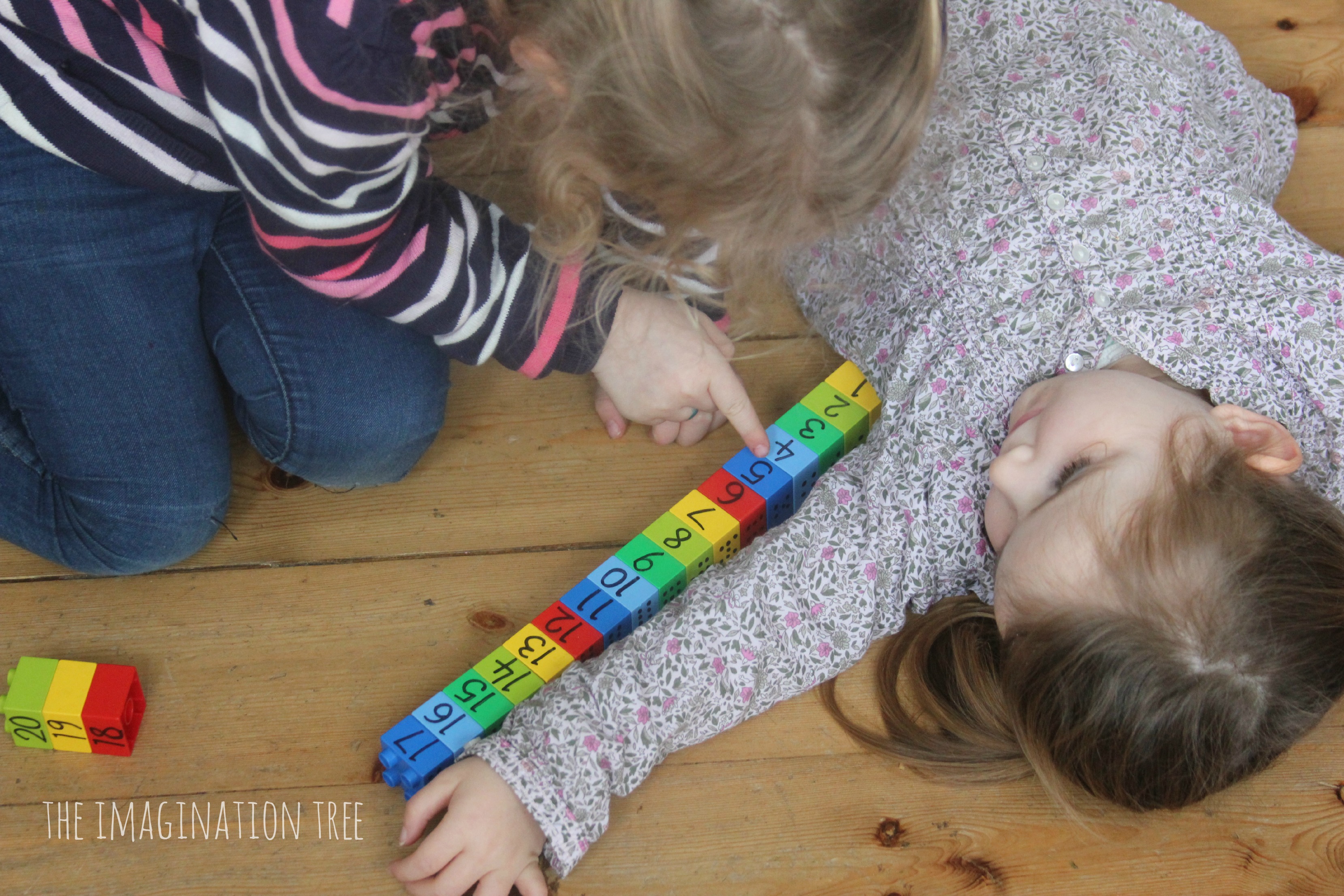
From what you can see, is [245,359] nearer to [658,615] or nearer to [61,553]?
[61,553]

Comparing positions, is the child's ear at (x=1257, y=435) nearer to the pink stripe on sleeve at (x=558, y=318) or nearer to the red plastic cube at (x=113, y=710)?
the pink stripe on sleeve at (x=558, y=318)

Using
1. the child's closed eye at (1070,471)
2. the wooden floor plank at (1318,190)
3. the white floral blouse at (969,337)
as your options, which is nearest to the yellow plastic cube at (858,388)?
the white floral blouse at (969,337)

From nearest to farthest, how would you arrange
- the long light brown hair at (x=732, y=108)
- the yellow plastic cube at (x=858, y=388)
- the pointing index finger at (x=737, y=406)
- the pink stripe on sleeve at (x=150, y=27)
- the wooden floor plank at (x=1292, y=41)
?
1. the long light brown hair at (x=732, y=108)
2. the pink stripe on sleeve at (x=150, y=27)
3. the pointing index finger at (x=737, y=406)
4. the yellow plastic cube at (x=858, y=388)
5. the wooden floor plank at (x=1292, y=41)

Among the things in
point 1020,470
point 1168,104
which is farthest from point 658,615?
point 1168,104

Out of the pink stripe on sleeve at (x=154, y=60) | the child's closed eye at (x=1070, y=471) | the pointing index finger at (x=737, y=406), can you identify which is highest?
the pink stripe on sleeve at (x=154, y=60)

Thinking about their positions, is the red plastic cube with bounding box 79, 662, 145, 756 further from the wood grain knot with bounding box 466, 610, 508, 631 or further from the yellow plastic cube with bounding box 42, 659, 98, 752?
the wood grain knot with bounding box 466, 610, 508, 631

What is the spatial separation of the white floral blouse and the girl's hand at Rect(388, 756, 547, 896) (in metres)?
0.02

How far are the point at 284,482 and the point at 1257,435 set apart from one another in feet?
2.74

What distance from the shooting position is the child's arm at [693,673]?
0.84 m

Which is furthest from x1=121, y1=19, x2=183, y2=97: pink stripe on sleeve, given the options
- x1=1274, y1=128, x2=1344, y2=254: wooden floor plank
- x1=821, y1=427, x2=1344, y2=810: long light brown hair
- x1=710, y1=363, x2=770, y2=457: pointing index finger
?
x1=1274, y1=128, x2=1344, y2=254: wooden floor plank

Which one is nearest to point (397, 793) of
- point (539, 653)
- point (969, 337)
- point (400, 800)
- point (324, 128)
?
point (400, 800)

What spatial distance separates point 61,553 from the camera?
3.13ft

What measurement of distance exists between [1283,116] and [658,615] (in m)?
0.91

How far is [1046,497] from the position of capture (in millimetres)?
883
